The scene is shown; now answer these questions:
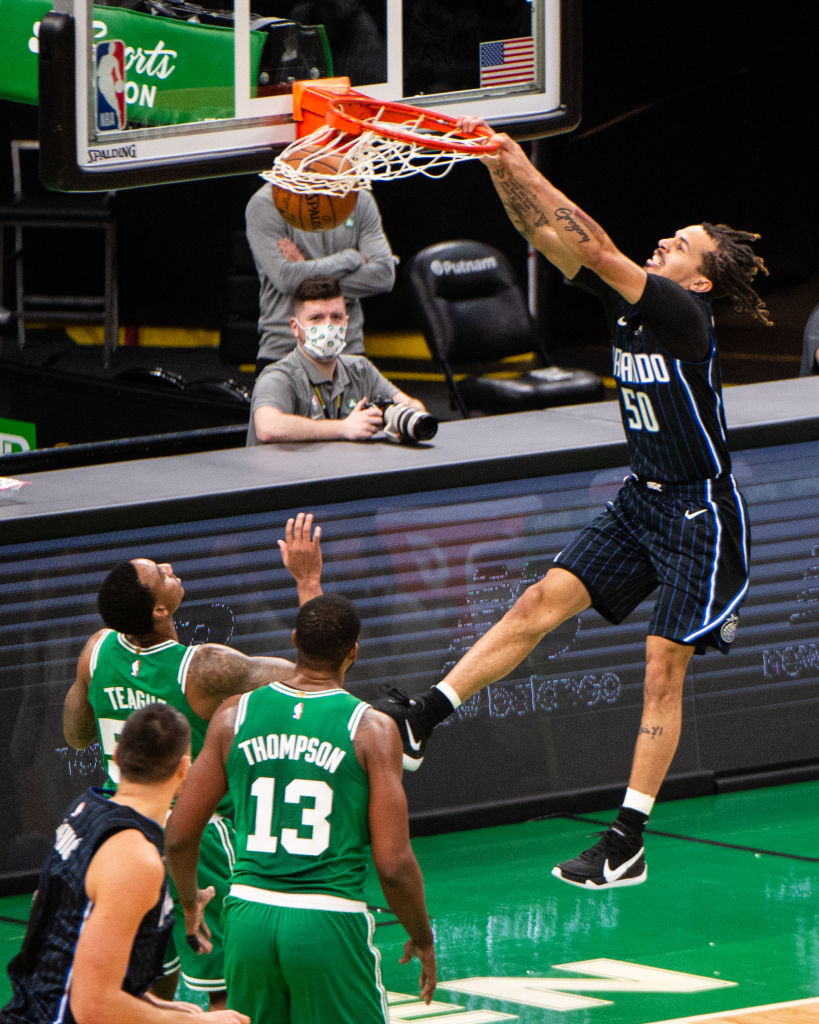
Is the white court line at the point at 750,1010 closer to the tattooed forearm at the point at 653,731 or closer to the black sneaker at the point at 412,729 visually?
the tattooed forearm at the point at 653,731

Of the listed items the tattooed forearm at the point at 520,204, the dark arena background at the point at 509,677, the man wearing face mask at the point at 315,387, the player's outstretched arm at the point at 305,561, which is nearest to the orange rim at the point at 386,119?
the tattooed forearm at the point at 520,204

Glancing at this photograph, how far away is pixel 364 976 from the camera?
4.37 m

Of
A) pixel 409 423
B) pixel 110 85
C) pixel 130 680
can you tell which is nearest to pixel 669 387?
pixel 409 423

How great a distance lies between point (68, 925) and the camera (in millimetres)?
3764

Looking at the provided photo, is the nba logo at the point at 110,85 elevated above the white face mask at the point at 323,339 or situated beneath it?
elevated above

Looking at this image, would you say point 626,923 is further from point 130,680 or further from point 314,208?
point 314,208

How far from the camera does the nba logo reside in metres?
6.86

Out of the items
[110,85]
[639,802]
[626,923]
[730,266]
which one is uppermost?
[110,85]


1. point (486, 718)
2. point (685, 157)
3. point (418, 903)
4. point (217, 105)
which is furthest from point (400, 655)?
point (685, 157)

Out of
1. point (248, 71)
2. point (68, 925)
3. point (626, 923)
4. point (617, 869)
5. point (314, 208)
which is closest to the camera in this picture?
point (68, 925)

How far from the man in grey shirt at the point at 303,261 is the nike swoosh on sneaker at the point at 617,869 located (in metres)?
3.67

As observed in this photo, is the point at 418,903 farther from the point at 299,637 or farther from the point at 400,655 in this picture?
the point at 400,655

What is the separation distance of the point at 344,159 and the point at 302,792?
8.28ft

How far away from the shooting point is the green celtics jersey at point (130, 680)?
509cm
